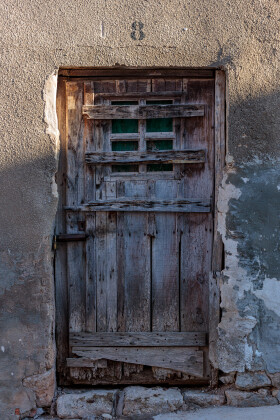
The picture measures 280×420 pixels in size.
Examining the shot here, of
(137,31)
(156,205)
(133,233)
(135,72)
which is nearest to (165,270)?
(133,233)

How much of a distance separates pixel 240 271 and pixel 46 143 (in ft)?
4.84

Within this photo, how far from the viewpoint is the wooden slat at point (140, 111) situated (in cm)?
295

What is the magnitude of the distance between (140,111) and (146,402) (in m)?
1.90

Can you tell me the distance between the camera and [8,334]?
2789mm

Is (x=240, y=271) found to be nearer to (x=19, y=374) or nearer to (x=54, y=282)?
(x=54, y=282)

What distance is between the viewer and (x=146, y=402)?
9.20ft

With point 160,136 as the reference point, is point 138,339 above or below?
below

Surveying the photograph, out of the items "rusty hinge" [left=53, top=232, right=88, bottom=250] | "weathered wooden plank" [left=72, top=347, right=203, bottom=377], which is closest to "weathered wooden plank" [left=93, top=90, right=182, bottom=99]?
"rusty hinge" [left=53, top=232, right=88, bottom=250]

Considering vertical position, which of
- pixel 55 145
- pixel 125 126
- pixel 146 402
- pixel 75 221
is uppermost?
pixel 125 126

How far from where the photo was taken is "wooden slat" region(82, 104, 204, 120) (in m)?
2.95

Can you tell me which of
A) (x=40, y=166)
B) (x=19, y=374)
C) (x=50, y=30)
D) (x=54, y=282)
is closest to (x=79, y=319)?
(x=54, y=282)

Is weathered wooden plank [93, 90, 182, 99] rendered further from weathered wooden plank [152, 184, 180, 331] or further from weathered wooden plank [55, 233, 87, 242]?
weathered wooden plank [55, 233, 87, 242]

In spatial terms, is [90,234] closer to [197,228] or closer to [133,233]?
[133,233]

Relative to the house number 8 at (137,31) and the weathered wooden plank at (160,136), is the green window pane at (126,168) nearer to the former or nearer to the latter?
the weathered wooden plank at (160,136)
